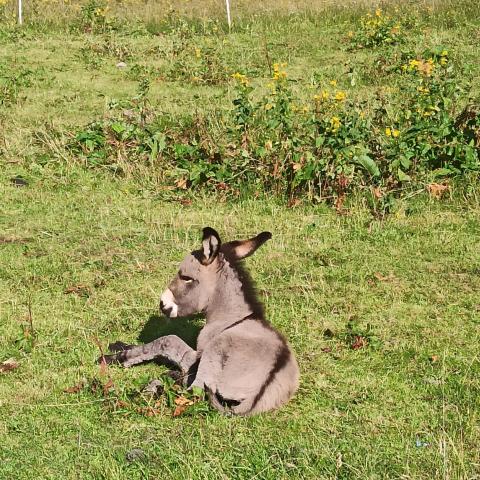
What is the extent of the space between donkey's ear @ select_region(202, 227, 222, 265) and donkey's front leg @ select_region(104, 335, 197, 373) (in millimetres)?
698

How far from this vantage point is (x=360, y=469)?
5.33m

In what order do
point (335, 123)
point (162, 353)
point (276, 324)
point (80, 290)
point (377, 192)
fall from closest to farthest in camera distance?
point (162, 353), point (276, 324), point (80, 290), point (377, 192), point (335, 123)

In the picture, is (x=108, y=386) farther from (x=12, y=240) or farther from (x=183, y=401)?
(x=12, y=240)

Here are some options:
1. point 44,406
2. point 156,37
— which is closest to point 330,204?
point 44,406

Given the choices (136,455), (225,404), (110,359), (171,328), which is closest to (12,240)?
(171,328)

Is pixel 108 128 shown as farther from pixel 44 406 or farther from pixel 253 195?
pixel 44 406

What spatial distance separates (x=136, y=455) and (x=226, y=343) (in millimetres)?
1075

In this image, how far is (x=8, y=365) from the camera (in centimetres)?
706

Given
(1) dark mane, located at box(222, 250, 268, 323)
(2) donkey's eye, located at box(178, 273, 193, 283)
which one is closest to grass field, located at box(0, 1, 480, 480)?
(1) dark mane, located at box(222, 250, 268, 323)

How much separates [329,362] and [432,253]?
287 centimetres

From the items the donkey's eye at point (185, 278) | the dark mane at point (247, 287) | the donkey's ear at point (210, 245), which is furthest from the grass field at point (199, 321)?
the donkey's ear at point (210, 245)

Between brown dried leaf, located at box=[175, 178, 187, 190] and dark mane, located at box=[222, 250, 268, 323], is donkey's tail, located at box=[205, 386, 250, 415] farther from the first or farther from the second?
brown dried leaf, located at box=[175, 178, 187, 190]

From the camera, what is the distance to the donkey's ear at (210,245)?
643 cm

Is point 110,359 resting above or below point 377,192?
below
